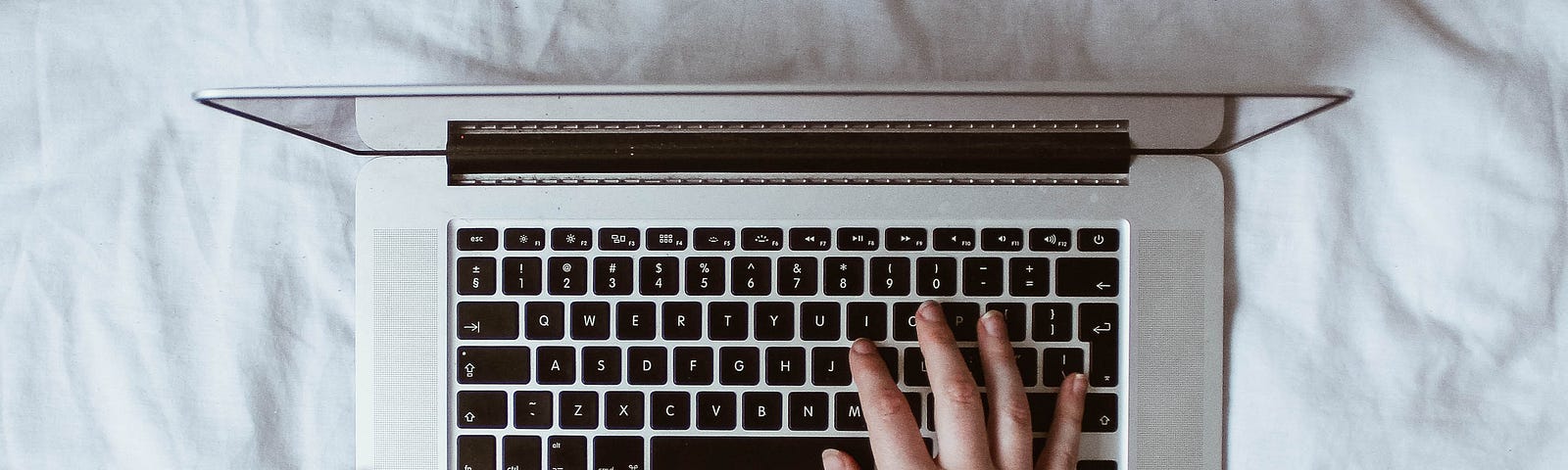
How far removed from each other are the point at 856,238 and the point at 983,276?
7cm

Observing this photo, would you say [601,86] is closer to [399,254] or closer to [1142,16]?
[399,254]

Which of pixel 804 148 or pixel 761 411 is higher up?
pixel 804 148

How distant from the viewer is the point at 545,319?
1.56 feet

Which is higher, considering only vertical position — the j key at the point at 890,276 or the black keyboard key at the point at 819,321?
the j key at the point at 890,276

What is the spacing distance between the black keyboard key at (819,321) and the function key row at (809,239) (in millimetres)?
33

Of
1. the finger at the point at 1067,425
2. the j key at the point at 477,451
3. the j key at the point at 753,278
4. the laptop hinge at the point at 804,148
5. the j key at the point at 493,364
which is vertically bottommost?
the j key at the point at 477,451

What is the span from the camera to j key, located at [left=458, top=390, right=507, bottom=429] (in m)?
0.48

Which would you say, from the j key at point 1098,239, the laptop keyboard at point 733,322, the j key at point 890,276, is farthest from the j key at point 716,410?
the j key at point 1098,239

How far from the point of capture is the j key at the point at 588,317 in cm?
47

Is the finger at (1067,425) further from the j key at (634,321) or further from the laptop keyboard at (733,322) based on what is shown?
the j key at (634,321)

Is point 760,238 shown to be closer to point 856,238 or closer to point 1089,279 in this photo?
point 856,238

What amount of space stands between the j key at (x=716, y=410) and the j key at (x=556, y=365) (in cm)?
7

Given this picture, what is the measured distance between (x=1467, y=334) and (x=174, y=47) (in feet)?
2.67

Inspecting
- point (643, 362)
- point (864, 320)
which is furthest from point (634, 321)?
point (864, 320)
